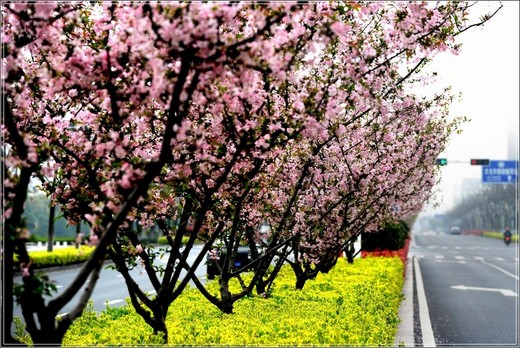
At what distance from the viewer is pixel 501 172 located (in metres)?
53.7

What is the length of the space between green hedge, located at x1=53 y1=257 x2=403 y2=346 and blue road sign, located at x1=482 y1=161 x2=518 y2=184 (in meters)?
45.4

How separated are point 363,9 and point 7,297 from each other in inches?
140

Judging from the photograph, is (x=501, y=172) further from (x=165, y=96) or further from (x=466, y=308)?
(x=165, y=96)

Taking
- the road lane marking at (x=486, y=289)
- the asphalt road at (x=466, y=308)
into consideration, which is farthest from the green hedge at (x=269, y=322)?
the road lane marking at (x=486, y=289)

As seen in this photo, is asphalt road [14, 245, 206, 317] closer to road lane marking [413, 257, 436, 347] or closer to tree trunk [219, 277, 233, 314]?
road lane marking [413, 257, 436, 347]

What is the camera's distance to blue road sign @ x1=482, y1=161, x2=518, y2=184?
172ft

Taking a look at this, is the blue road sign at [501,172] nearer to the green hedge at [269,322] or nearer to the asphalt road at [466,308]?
the asphalt road at [466,308]

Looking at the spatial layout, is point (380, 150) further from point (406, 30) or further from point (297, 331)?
point (406, 30)

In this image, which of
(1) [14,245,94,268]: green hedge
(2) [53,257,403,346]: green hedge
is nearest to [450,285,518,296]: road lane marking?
(2) [53,257,403,346]: green hedge

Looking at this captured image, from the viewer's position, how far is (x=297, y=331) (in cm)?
627

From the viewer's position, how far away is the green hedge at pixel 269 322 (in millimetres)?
5840

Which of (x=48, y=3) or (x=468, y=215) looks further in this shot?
(x=468, y=215)

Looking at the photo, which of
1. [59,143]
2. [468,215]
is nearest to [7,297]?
[59,143]

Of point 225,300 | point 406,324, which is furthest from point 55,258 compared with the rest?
point 225,300
